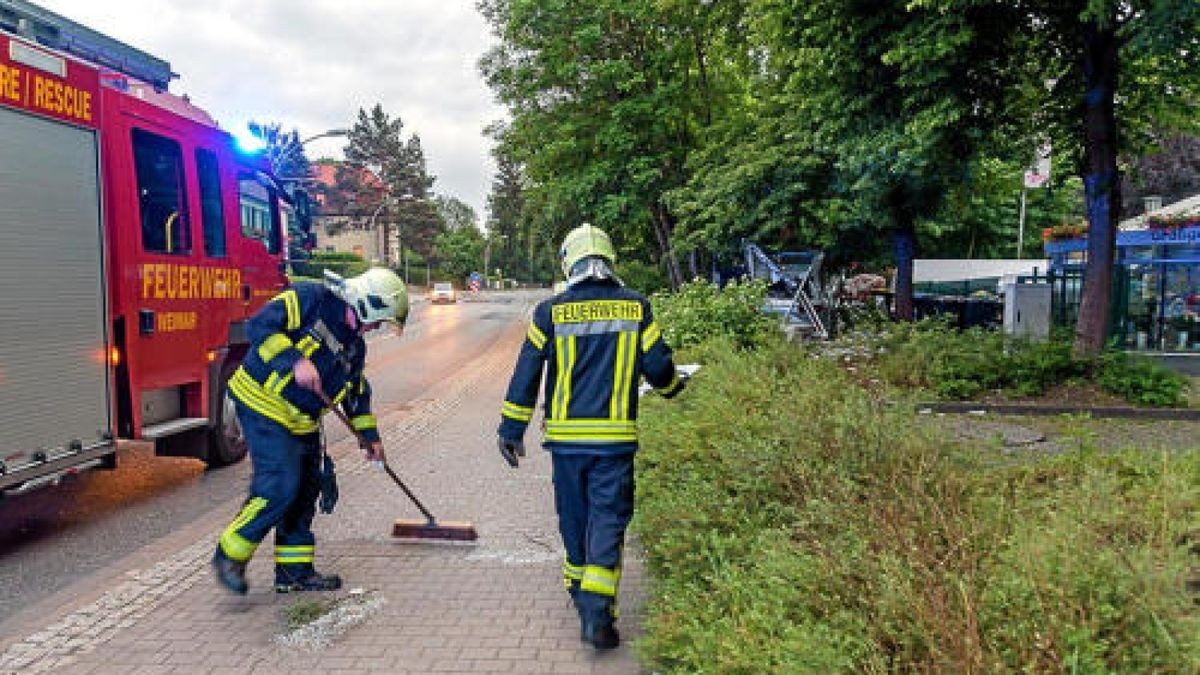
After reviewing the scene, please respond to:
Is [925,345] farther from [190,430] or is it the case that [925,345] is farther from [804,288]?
[190,430]

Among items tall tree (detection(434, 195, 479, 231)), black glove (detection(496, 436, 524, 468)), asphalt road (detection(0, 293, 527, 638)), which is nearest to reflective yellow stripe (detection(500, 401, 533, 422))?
black glove (detection(496, 436, 524, 468))

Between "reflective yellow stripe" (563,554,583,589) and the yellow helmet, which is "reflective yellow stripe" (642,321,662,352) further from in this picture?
"reflective yellow stripe" (563,554,583,589)

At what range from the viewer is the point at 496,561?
4996mm

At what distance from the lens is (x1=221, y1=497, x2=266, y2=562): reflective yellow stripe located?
426 cm

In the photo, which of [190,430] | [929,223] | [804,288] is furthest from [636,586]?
[929,223]

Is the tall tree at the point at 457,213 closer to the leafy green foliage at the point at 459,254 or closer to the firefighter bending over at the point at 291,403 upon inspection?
the leafy green foliage at the point at 459,254

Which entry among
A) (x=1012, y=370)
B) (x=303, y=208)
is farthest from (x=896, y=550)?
(x=303, y=208)

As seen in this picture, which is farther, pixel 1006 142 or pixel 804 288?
pixel 804 288

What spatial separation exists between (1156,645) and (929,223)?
57.3 ft

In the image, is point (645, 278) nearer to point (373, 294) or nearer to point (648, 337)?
point (373, 294)

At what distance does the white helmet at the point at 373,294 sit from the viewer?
4688 mm

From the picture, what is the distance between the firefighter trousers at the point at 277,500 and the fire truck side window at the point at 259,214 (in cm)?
404

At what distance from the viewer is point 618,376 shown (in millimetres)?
3836

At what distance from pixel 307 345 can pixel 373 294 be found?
523 mm
